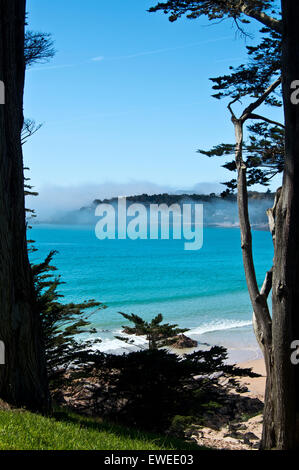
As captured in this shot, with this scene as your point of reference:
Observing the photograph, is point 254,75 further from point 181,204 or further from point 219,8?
point 181,204

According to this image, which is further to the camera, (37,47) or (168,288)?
(168,288)

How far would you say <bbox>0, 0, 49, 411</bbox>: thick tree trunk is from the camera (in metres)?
5.18

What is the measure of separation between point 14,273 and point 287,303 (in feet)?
9.80

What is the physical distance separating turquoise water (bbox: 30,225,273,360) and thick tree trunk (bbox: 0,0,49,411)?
553cm

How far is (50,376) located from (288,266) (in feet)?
16.4

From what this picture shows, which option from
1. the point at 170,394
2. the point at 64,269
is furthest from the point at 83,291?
the point at 170,394

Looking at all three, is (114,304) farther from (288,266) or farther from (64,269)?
(288,266)

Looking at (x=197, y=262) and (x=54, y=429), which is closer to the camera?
(x=54, y=429)

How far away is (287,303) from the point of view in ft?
17.7

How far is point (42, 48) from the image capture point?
1012 cm

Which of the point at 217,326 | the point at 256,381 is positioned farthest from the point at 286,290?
the point at 217,326

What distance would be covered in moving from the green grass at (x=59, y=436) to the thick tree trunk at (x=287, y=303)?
1.17 metres

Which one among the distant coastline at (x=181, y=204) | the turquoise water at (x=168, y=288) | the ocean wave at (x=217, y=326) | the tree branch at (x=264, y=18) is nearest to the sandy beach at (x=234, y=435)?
the turquoise water at (x=168, y=288)

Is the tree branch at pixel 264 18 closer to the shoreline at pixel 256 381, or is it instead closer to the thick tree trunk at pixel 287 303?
the thick tree trunk at pixel 287 303
